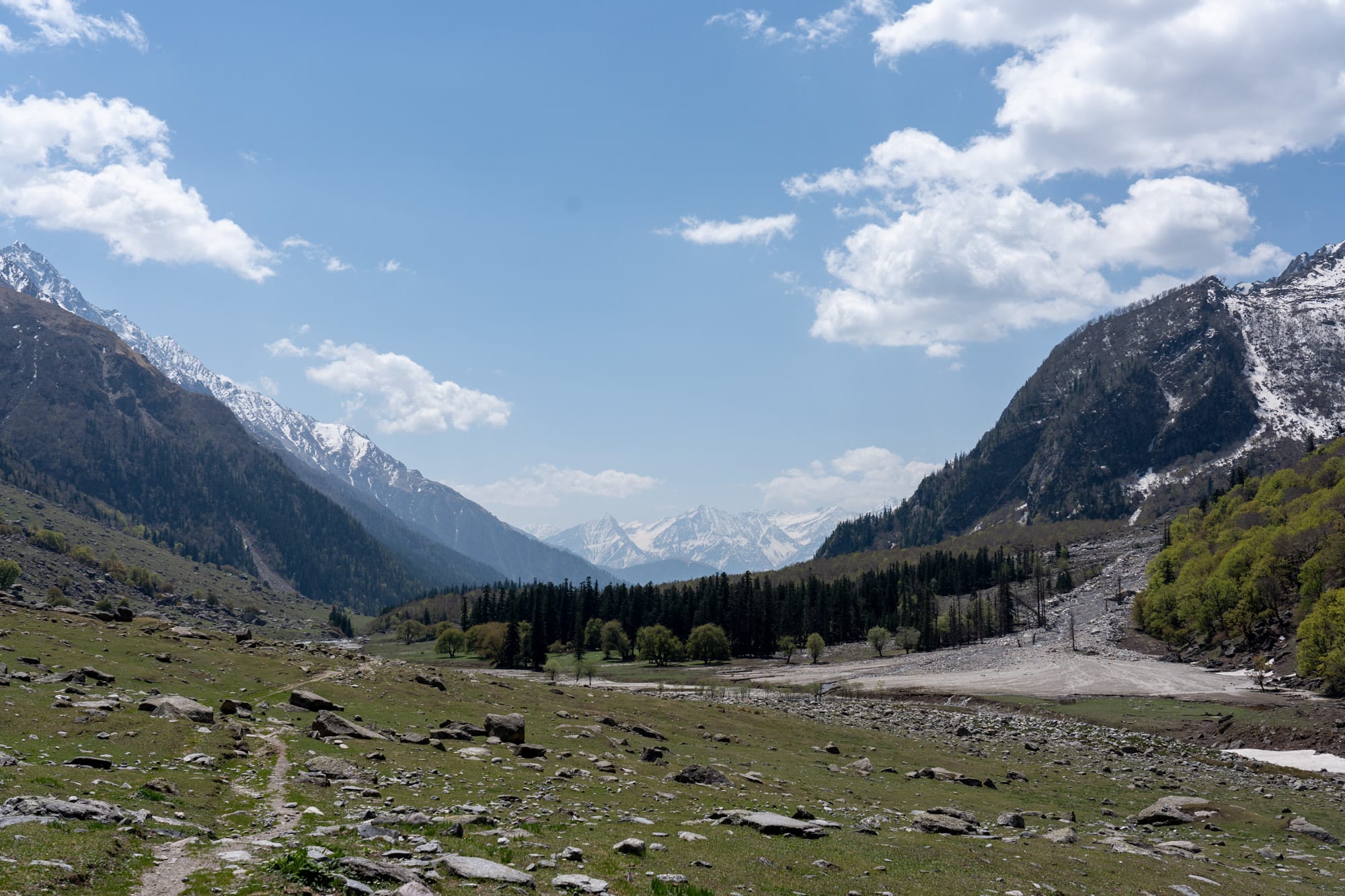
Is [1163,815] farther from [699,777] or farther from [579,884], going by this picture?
[579,884]

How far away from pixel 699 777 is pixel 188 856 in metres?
21.5

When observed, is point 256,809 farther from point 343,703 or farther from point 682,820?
point 343,703

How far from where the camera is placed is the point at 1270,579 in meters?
119

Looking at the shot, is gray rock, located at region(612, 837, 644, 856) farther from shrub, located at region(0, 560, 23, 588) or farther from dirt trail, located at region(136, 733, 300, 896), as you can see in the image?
shrub, located at region(0, 560, 23, 588)

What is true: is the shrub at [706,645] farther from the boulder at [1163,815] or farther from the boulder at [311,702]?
the boulder at [1163,815]

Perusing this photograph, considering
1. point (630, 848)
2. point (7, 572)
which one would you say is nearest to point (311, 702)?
point (630, 848)

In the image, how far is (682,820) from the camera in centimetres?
2558

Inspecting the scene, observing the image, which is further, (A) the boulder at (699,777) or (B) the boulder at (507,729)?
(B) the boulder at (507,729)

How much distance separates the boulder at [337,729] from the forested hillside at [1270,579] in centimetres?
9323

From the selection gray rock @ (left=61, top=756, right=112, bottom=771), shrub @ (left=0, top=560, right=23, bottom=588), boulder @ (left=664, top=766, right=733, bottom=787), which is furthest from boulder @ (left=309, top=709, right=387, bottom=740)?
shrub @ (left=0, top=560, right=23, bottom=588)

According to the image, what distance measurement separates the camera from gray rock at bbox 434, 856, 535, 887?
16641 mm

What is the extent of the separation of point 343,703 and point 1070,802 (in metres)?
40.6

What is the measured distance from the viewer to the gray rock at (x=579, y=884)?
16.6m

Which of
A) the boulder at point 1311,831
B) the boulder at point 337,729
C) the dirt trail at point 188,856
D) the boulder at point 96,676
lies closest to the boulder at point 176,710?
the boulder at point 337,729
